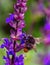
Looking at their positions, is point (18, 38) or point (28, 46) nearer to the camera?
point (18, 38)

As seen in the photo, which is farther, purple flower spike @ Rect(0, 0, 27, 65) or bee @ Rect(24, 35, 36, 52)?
bee @ Rect(24, 35, 36, 52)

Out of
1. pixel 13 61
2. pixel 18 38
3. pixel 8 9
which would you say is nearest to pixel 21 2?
pixel 18 38

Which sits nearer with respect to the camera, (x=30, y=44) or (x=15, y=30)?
(x=15, y=30)

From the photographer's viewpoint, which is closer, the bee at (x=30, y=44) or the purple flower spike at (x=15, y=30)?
the purple flower spike at (x=15, y=30)

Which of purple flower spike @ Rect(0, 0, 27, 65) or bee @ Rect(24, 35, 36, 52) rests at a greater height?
purple flower spike @ Rect(0, 0, 27, 65)

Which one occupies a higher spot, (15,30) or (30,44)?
(15,30)

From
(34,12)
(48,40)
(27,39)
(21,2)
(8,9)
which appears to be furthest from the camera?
(8,9)

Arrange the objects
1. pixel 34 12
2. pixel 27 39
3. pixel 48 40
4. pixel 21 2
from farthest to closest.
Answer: pixel 34 12
pixel 27 39
pixel 48 40
pixel 21 2

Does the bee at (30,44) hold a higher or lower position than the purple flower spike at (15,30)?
lower

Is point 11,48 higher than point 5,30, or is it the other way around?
point 11,48

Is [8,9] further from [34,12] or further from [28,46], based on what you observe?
[28,46]

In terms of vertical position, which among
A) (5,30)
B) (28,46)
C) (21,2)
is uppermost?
(21,2)
